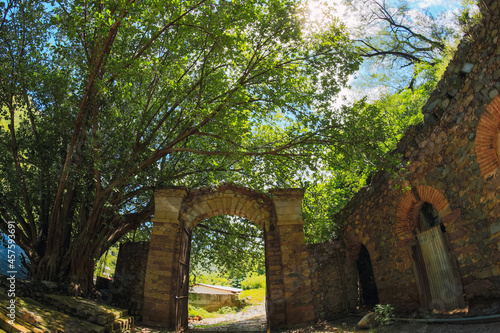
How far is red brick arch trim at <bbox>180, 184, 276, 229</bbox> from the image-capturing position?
29.6 ft

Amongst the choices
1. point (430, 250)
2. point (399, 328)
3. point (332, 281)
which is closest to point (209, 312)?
point (332, 281)

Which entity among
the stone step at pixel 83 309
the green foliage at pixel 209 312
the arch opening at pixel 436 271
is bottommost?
the green foliage at pixel 209 312

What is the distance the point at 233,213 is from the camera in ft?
30.6

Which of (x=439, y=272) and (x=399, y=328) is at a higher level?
(x=439, y=272)

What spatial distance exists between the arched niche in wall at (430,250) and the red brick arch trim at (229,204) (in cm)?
331

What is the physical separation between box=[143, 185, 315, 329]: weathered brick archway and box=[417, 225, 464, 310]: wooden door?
2756mm

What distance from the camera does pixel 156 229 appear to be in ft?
28.2

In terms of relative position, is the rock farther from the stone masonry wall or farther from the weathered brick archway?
the stone masonry wall

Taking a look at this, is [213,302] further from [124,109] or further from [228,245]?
[124,109]

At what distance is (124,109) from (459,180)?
7490 millimetres

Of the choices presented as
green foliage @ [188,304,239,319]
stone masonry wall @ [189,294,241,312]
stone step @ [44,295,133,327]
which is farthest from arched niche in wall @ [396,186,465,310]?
stone masonry wall @ [189,294,241,312]

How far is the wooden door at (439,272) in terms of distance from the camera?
6387 millimetres

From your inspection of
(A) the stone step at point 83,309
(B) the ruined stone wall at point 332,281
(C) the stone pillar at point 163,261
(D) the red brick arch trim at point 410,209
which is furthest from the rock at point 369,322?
(A) the stone step at point 83,309

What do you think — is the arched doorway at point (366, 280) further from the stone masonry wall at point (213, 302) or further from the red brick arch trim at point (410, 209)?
the stone masonry wall at point (213, 302)
